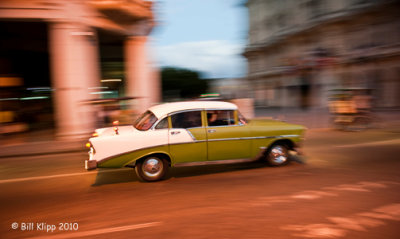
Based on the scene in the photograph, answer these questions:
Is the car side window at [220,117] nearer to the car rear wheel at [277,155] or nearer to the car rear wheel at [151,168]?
the car rear wheel at [277,155]

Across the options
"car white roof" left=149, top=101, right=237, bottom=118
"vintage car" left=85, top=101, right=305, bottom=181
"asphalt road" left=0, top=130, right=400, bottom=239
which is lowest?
"asphalt road" left=0, top=130, right=400, bottom=239

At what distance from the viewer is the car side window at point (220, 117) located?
5.66m

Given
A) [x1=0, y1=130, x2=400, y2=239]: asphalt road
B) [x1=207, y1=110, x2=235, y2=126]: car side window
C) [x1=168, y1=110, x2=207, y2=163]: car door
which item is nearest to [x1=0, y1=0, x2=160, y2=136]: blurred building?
[x1=0, y1=130, x2=400, y2=239]: asphalt road

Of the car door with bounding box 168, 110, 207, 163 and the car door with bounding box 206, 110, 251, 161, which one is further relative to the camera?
the car door with bounding box 206, 110, 251, 161

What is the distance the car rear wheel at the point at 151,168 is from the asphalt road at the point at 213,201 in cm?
19

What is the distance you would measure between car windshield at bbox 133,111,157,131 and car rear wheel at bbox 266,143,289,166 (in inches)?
106

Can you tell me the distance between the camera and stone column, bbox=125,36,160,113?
13875mm

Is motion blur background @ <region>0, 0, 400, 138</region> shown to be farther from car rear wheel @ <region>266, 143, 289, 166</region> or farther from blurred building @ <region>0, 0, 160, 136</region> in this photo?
car rear wheel @ <region>266, 143, 289, 166</region>

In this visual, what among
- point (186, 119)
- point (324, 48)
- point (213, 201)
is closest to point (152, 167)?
point (186, 119)

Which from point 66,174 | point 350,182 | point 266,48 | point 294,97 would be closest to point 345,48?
point 294,97

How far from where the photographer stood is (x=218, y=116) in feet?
18.8

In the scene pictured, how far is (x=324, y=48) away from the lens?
26.6 metres

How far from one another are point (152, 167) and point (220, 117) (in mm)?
1744

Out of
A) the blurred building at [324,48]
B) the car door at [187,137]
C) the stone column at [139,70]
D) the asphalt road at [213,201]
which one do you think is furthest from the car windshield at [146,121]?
the blurred building at [324,48]
